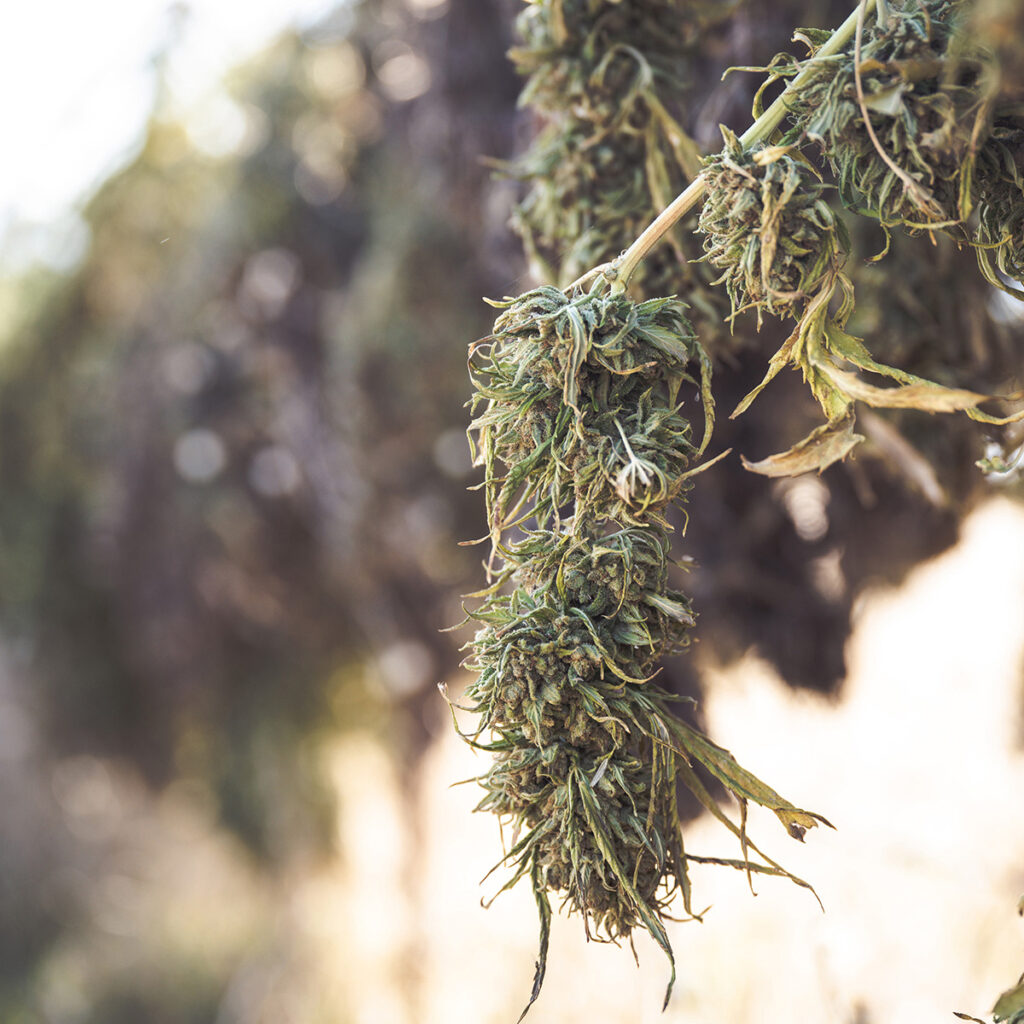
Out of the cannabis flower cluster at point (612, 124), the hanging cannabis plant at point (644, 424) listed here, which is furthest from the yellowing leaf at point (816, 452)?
the cannabis flower cluster at point (612, 124)

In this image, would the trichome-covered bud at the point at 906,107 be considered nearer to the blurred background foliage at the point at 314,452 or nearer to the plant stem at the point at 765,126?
the plant stem at the point at 765,126

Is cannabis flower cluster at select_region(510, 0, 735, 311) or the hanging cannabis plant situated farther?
cannabis flower cluster at select_region(510, 0, 735, 311)

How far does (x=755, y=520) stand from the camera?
656mm

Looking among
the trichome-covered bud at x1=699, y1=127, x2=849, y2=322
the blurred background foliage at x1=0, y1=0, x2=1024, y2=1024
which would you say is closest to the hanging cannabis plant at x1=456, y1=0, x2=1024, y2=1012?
the trichome-covered bud at x1=699, y1=127, x2=849, y2=322

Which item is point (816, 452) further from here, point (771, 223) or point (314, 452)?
point (314, 452)

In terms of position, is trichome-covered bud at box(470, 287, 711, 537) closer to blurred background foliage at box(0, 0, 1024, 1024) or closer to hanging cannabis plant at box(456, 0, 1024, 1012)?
hanging cannabis plant at box(456, 0, 1024, 1012)

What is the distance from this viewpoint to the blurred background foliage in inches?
23.2

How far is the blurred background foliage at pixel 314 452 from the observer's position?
23.2 inches

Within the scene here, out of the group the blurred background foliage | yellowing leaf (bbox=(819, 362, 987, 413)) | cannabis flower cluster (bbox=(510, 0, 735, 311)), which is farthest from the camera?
the blurred background foliage

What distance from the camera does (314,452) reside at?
110 centimetres

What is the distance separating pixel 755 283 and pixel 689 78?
219 millimetres

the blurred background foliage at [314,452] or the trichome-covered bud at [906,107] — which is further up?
the trichome-covered bud at [906,107]

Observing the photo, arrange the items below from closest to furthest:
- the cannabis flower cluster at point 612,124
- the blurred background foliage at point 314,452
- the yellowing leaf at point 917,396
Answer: the yellowing leaf at point 917,396, the cannabis flower cluster at point 612,124, the blurred background foliage at point 314,452

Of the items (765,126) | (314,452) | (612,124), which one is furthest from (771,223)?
(314,452)
